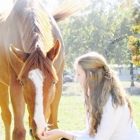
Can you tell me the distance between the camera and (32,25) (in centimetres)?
380

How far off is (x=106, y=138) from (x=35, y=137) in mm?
769

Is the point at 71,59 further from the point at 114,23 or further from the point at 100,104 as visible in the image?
the point at 100,104

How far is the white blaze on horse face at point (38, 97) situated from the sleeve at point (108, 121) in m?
0.59

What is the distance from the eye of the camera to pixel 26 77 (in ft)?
10.2

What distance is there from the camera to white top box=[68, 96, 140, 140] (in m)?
2.63

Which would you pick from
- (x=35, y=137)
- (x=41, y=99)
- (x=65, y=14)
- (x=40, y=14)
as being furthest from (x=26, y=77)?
(x=65, y=14)

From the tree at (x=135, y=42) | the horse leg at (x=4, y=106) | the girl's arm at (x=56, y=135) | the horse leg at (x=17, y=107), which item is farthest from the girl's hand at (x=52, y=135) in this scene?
the tree at (x=135, y=42)

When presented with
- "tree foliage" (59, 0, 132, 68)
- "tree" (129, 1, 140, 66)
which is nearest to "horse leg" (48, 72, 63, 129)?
"tree" (129, 1, 140, 66)

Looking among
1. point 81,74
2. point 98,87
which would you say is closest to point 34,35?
point 81,74

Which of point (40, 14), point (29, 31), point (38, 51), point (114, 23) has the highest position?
point (114, 23)

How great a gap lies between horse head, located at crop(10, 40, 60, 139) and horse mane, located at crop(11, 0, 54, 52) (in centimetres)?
29

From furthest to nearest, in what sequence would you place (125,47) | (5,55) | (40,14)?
(125,47) < (5,55) < (40,14)

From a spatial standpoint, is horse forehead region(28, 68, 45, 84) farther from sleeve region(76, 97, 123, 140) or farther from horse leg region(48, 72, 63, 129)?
horse leg region(48, 72, 63, 129)

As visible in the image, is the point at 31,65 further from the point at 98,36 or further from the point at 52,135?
the point at 98,36
